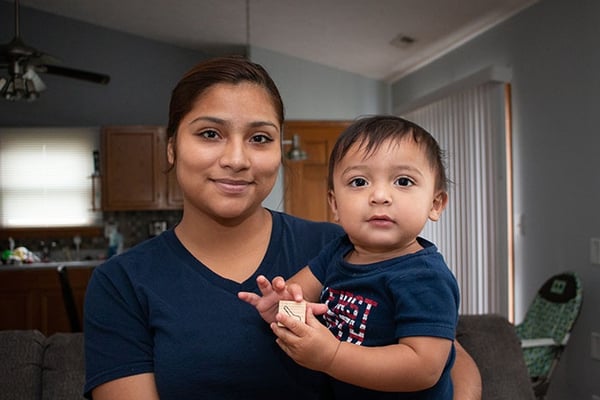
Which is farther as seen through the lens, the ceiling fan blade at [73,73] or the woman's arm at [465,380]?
the ceiling fan blade at [73,73]

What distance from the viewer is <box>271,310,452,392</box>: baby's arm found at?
1.01 m

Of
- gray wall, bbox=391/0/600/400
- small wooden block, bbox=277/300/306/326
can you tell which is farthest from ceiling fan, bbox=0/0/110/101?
small wooden block, bbox=277/300/306/326

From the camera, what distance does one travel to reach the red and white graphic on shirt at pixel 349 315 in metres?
1.18

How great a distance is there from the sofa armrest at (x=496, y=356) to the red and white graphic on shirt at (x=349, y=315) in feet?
3.16

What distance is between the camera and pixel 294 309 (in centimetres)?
103

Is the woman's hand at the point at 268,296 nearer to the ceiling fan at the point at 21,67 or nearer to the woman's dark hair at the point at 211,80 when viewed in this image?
the woman's dark hair at the point at 211,80

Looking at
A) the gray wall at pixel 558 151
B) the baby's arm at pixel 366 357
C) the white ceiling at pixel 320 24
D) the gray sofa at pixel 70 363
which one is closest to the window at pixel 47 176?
the white ceiling at pixel 320 24

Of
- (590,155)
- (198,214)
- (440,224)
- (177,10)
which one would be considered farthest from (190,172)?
(177,10)

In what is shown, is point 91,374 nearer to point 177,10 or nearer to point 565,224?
point 565,224

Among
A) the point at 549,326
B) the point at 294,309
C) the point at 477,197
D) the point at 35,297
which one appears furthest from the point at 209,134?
the point at 35,297

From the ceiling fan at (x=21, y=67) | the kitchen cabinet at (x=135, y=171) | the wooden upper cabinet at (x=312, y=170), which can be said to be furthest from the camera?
the wooden upper cabinet at (x=312, y=170)

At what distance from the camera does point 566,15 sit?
13.0 feet

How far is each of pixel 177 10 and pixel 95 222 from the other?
93.9 inches

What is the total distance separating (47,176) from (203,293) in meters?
5.96
